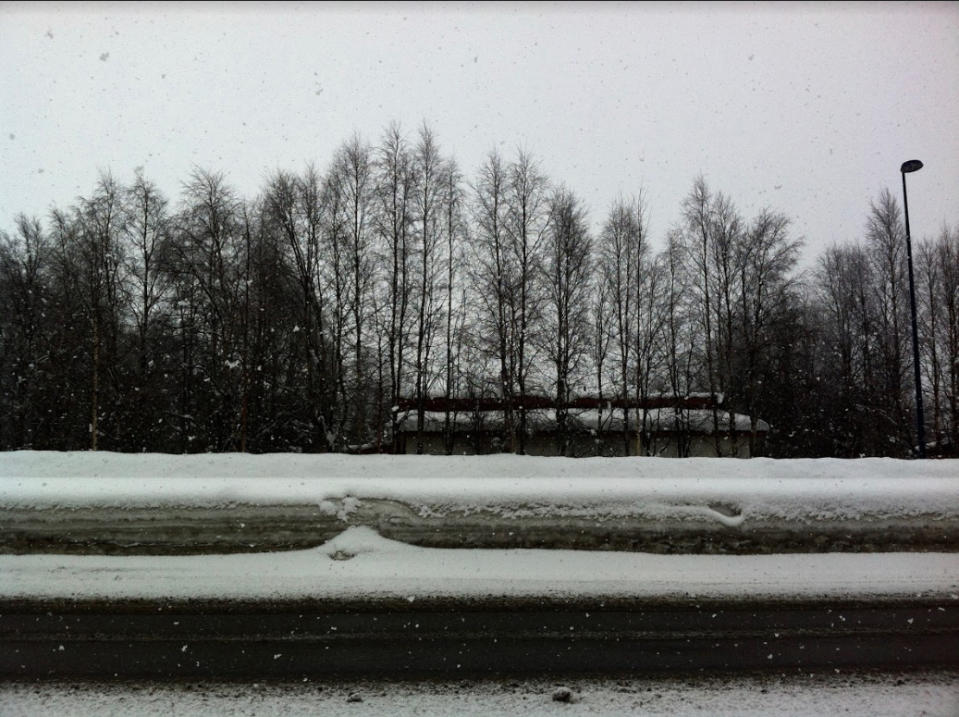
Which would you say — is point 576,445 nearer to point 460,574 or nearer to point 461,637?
point 460,574

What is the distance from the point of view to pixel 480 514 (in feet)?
35.6

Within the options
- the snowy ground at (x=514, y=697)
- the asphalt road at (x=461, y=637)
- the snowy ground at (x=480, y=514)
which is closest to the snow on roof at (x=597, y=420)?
the snowy ground at (x=480, y=514)

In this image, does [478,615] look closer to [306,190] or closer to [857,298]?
[306,190]

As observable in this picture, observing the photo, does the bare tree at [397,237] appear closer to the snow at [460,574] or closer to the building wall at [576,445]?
the building wall at [576,445]

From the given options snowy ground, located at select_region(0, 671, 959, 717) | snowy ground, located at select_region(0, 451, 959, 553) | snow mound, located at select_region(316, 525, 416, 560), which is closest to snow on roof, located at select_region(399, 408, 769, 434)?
snowy ground, located at select_region(0, 451, 959, 553)

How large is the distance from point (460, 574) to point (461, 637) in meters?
2.68

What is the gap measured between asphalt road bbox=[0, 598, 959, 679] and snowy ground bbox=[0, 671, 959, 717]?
280mm

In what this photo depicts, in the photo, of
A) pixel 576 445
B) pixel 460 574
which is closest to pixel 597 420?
pixel 576 445

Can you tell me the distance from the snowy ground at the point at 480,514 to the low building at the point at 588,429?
1789 centimetres

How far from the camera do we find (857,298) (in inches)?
2008

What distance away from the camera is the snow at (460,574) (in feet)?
27.9

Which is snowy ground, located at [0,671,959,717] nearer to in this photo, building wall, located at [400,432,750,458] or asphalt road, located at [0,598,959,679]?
asphalt road, located at [0,598,959,679]

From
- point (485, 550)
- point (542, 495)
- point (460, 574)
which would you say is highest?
point (542, 495)

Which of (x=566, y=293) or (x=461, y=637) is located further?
(x=566, y=293)
